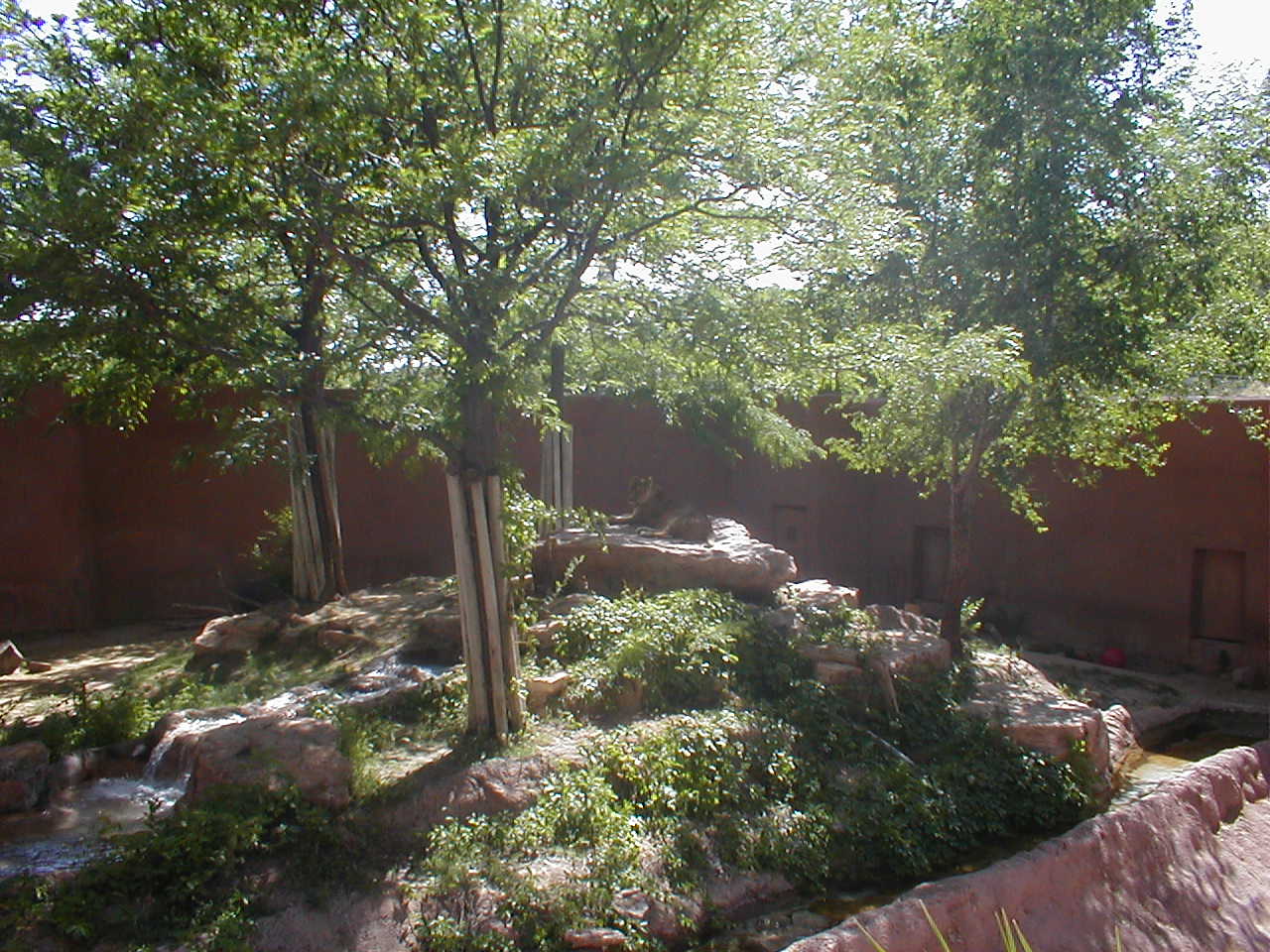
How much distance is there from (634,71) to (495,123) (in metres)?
1.02

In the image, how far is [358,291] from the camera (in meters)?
8.20

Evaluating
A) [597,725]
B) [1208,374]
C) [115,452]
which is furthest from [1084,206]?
[115,452]

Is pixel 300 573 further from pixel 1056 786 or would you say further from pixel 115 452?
pixel 1056 786

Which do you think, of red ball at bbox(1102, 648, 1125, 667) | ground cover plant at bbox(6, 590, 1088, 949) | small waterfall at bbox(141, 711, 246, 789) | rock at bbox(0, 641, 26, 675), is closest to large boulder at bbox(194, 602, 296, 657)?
ground cover plant at bbox(6, 590, 1088, 949)

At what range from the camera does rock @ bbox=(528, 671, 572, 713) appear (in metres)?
7.67

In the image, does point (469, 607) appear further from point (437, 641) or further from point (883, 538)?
point (883, 538)

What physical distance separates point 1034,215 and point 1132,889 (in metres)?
5.12

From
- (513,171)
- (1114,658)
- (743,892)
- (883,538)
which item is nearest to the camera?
(743,892)

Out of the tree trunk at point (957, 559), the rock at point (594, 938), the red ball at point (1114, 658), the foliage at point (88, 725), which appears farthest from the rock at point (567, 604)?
the red ball at point (1114, 658)

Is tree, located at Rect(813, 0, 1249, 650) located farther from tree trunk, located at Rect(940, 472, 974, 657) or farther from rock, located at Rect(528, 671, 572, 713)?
rock, located at Rect(528, 671, 572, 713)

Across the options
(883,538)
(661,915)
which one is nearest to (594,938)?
(661,915)

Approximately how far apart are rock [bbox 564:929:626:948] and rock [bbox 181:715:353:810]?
1.54 metres

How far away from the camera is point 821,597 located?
1058 centimetres

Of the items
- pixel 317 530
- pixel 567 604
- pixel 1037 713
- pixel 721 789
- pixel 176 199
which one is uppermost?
pixel 176 199
